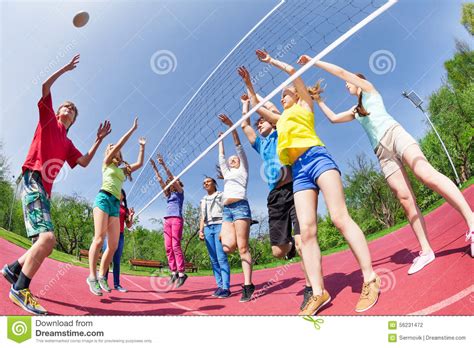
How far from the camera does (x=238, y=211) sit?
2.81m

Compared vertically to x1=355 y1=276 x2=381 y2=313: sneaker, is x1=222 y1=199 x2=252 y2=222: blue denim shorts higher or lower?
higher

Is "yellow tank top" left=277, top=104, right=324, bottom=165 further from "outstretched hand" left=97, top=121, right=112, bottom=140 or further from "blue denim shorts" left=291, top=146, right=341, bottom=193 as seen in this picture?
"outstretched hand" left=97, top=121, right=112, bottom=140

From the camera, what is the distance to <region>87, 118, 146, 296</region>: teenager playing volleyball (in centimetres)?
271

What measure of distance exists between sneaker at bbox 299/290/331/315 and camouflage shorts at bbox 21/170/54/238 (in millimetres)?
1491

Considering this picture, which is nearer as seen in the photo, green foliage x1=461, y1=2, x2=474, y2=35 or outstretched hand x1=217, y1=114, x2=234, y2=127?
green foliage x1=461, y1=2, x2=474, y2=35

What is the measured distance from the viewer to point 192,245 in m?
8.78

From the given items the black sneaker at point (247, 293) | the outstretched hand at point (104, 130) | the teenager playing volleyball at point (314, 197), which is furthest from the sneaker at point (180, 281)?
the teenager playing volleyball at point (314, 197)

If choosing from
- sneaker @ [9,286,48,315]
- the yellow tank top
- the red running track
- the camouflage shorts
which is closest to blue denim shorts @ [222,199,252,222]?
the red running track

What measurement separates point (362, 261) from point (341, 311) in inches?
11.2

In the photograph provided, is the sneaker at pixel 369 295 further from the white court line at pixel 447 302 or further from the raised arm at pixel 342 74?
the raised arm at pixel 342 74

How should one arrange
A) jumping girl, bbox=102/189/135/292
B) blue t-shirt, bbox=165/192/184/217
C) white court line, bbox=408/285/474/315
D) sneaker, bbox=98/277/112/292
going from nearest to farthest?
white court line, bbox=408/285/474/315 < sneaker, bbox=98/277/112/292 < jumping girl, bbox=102/189/135/292 < blue t-shirt, bbox=165/192/184/217

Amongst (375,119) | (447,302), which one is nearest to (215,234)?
(375,119)

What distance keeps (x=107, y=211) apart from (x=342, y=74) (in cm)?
199
